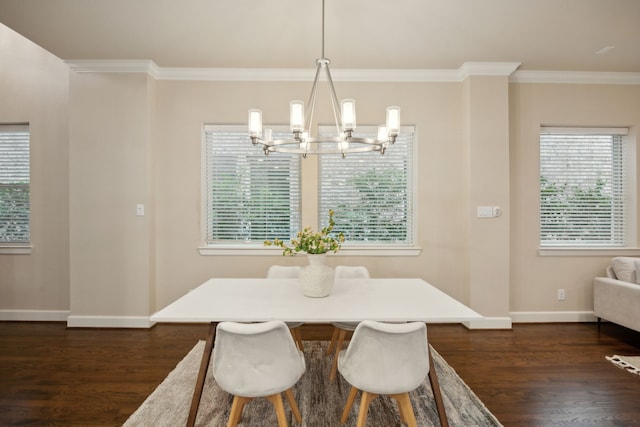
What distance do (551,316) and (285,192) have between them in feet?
10.9

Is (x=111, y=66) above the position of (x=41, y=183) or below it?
above

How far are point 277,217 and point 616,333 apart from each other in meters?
3.79

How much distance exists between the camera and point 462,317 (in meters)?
1.68

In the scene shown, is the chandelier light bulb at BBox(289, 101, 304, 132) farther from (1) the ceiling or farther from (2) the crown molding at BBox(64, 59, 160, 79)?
(2) the crown molding at BBox(64, 59, 160, 79)

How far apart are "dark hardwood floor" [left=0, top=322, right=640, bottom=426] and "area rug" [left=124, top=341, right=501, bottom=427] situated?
12cm

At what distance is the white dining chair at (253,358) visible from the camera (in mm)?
1465

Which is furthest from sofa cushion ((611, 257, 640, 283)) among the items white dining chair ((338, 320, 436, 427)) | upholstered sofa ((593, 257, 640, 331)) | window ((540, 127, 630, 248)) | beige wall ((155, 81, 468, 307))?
white dining chair ((338, 320, 436, 427))

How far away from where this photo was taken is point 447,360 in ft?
8.82

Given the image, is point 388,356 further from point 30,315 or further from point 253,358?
point 30,315

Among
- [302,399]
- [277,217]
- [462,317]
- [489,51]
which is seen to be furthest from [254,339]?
[489,51]

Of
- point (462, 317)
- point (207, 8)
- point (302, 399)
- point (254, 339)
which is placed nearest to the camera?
point (254, 339)

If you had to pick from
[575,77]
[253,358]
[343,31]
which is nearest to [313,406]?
[253,358]

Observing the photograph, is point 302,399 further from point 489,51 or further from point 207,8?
point 489,51

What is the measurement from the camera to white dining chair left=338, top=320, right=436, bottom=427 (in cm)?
148
